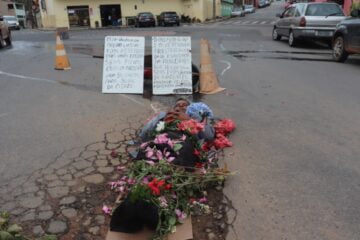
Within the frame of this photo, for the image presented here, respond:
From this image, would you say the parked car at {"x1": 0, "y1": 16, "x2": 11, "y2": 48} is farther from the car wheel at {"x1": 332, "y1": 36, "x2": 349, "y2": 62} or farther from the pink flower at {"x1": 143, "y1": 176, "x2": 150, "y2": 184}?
the pink flower at {"x1": 143, "y1": 176, "x2": 150, "y2": 184}

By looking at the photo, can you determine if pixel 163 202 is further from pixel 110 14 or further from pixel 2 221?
pixel 110 14

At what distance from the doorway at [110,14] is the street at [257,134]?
3559 cm

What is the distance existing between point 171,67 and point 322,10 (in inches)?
381

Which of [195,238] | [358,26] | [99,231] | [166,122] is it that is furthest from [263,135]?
[358,26]

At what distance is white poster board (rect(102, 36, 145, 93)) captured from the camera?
734 cm

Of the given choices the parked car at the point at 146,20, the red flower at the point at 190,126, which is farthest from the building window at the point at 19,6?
Result: the red flower at the point at 190,126

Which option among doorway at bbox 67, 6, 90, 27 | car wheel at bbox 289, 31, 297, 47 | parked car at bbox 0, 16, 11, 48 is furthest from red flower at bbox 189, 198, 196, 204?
doorway at bbox 67, 6, 90, 27

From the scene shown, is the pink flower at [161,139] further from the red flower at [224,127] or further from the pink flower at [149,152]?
the red flower at [224,127]

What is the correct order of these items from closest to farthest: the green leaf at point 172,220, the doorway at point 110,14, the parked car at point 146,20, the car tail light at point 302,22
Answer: the green leaf at point 172,220 → the car tail light at point 302,22 → the parked car at point 146,20 → the doorway at point 110,14

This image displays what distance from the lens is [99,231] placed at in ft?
10.1

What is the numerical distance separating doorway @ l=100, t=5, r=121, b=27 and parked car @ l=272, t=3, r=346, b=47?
31.5 meters

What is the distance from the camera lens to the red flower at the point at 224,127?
16.9 feet

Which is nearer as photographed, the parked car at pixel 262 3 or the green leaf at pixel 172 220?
the green leaf at pixel 172 220

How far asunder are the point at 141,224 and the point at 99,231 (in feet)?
1.23
